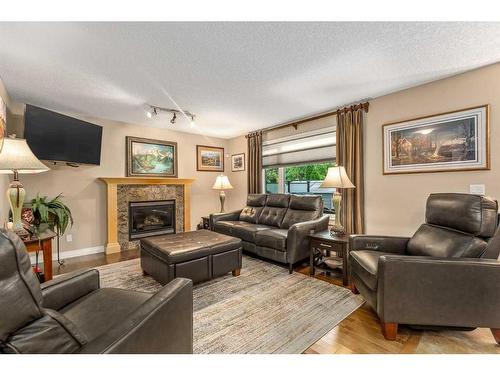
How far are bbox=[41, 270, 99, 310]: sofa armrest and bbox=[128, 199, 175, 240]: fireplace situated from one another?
2797mm

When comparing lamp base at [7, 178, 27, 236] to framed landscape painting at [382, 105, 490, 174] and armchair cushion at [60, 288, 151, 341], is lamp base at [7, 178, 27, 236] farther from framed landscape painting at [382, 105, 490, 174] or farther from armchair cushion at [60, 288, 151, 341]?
framed landscape painting at [382, 105, 490, 174]

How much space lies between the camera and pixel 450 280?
153 centimetres

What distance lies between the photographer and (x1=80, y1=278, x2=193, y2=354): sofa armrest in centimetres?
80

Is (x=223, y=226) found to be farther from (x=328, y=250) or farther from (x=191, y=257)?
(x=328, y=250)

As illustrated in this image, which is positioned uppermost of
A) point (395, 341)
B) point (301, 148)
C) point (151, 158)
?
point (301, 148)

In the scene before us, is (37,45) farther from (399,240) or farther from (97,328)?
(399,240)

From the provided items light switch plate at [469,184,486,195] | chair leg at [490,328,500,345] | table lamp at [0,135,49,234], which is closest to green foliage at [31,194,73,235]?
table lamp at [0,135,49,234]

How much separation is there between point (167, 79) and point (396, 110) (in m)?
2.86

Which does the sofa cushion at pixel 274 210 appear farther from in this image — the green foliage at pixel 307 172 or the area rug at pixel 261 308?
the area rug at pixel 261 308

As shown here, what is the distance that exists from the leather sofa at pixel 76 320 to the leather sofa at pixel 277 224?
1839 mm

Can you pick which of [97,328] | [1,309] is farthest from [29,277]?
[97,328]

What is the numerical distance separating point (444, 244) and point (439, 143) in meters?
1.34

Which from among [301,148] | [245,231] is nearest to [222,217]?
[245,231]

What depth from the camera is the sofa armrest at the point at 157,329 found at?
80cm
